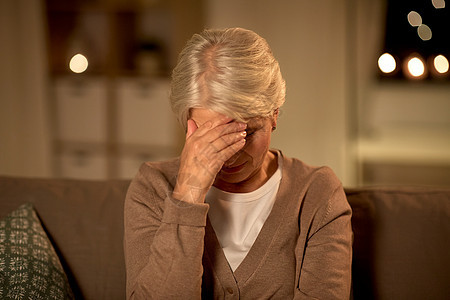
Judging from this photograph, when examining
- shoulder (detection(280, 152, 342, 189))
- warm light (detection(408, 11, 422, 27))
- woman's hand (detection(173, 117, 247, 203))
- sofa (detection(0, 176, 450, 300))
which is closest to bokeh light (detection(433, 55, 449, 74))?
warm light (detection(408, 11, 422, 27))

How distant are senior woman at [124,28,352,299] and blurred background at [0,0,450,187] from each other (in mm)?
2303

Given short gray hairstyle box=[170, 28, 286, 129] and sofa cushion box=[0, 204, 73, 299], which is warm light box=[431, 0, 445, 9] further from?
sofa cushion box=[0, 204, 73, 299]

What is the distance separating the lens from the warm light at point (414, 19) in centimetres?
343

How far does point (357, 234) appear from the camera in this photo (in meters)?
1.54

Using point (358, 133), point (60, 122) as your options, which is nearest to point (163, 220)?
point (358, 133)

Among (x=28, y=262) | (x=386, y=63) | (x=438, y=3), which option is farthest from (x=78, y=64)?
(x=28, y=262)

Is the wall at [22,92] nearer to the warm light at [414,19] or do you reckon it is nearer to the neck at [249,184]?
the warm light at [414,19]

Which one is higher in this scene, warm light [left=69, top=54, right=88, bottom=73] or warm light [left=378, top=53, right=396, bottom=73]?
warm light [left=69, top=54, right=88, bottom=73]

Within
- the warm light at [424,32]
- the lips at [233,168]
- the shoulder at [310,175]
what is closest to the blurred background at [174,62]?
the warm light at [424,32]

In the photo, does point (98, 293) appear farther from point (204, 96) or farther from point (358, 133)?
point (358, 133)

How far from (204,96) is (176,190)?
0.23m

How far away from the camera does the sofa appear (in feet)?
4.89

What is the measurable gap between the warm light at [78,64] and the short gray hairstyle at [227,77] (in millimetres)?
2808

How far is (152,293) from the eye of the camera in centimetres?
127
